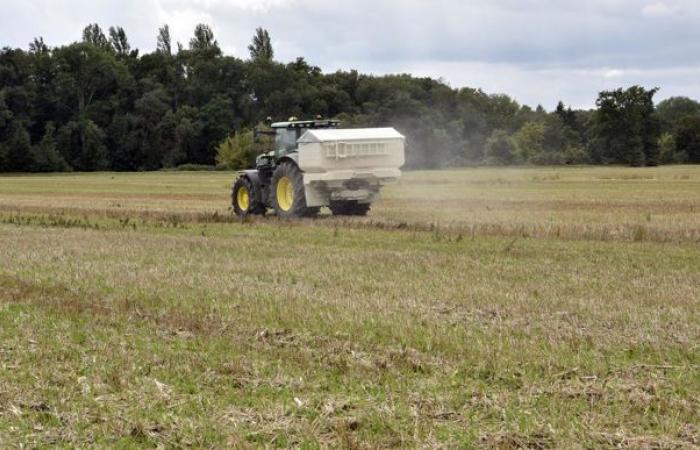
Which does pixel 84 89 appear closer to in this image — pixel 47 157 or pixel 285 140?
pixel 47 157

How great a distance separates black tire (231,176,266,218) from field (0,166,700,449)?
715cm

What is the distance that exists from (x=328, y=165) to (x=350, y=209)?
2844 mm

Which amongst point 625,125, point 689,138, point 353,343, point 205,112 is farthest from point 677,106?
point 353,343

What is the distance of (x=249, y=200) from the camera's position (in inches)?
977

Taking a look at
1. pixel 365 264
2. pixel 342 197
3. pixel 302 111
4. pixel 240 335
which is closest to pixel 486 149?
pixel 302 111

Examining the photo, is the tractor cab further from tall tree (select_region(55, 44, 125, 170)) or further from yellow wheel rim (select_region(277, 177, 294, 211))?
tall tree (select_region(55, 44, 125, 170))

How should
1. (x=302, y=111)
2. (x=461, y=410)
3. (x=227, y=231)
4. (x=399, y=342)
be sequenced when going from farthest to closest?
(x=302, y=111) → (x=227, y=231) → (x=399, y=342) → (x=461, y=410)

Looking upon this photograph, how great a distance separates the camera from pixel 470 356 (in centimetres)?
756

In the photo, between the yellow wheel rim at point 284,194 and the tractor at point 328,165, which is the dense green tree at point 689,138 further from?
the yellow wheel rim at point 284,194

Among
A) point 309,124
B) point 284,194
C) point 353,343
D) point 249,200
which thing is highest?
point 309,124

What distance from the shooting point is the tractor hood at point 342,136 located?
21703 mm

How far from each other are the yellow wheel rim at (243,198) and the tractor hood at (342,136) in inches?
152

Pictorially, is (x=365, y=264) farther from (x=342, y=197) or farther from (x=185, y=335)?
(x=342, y=197)

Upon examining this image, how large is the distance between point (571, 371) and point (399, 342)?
5.62ft
